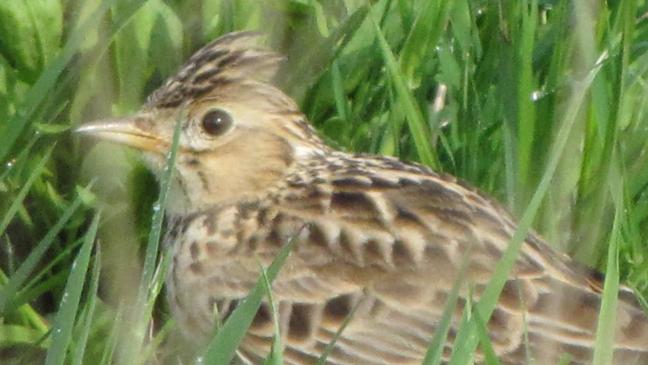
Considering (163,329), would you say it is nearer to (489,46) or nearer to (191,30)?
(191,30)

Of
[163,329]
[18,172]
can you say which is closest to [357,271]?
[163,329]

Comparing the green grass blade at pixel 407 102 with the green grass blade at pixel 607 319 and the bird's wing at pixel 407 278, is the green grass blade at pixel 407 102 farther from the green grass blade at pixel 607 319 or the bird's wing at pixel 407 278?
the green grass blade at pixel 607 319

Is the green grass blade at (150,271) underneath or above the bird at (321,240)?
above

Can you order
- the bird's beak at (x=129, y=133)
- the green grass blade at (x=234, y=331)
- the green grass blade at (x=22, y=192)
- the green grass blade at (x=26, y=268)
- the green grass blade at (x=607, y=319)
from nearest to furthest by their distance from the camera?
the green grass blade at (x=234, y=331) < the green grass blade at (x=607, y=319) < the green grass blade at (x=26, y=268) < the green grass blade at (x=22, y=192) < the bird's beak at (x=129, y=133)

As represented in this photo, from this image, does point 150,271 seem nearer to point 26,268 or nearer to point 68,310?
point 68,310

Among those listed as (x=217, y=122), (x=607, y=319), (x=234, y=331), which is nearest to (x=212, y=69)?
(x=217, y=122)

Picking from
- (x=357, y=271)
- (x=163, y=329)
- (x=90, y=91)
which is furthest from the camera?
(x=90, y=91)

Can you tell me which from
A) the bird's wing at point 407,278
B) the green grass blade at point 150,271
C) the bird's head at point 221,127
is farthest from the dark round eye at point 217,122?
the green grass blade at point 150,271

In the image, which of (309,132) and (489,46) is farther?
(489,46)

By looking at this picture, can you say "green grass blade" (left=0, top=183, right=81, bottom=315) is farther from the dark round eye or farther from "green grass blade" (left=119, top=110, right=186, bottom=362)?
the dark round eye
